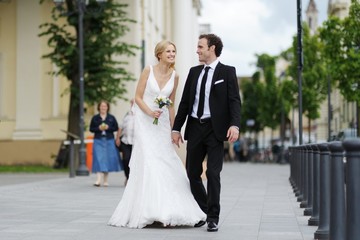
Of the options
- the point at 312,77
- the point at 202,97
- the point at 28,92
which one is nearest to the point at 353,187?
the point at 202,97

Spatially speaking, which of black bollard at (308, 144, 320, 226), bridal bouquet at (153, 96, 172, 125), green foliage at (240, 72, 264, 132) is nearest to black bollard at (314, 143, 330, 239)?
black bollard at (308, 144, 320, 226)

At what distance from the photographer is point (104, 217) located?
1183 centimetres

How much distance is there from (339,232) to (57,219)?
5.01 m

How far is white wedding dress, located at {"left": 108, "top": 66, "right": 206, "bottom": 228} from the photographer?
10078mm

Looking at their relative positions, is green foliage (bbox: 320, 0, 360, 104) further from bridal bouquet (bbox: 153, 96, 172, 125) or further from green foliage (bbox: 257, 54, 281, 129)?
green foliage (bbox: 257, 54, 281, 129)

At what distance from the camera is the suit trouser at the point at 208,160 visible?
9.77m

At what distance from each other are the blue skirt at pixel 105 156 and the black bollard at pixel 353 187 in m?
14.2

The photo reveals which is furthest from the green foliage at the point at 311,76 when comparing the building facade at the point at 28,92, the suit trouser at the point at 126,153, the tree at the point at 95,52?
the suit trouser at the point at 126,153

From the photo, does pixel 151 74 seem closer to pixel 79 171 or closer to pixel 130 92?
pixel 79 171

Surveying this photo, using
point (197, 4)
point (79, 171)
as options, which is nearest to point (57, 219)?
point (79, 171)

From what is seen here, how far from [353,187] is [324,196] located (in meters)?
2.80

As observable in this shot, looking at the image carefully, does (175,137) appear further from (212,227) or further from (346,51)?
(346,51)

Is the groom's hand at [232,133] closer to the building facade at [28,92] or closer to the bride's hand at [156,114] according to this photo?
the bride's hand at [156,114]

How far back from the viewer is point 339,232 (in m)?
7.38
